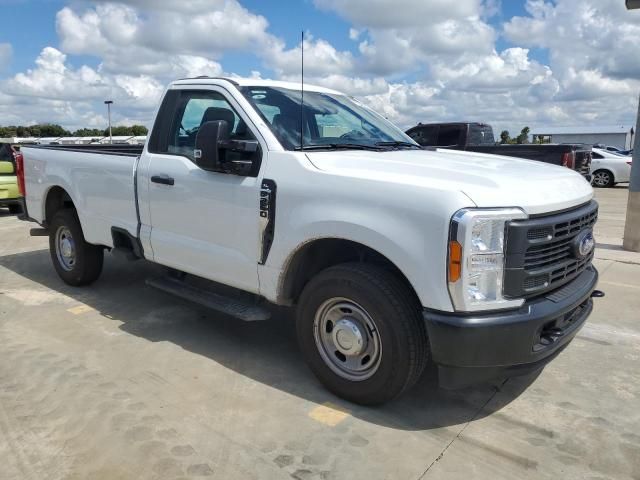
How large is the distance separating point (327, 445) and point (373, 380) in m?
0.49

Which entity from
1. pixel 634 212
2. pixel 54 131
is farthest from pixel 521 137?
pixel 634 212

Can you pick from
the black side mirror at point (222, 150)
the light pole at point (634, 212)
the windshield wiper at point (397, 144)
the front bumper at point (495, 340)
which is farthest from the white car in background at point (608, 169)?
the black side mirror at point (222, 150)

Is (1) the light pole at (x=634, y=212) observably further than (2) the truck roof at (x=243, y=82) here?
Yes

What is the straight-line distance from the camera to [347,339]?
3.44 metres

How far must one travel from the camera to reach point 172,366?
416 centimetres

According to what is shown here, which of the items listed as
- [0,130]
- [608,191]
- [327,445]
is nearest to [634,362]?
[327,445]

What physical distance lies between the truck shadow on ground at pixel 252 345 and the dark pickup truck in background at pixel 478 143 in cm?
790

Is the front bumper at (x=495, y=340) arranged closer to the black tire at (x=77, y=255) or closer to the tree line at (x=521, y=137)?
the black tire at (x=77, y=255)

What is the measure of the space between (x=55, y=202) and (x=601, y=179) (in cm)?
1860

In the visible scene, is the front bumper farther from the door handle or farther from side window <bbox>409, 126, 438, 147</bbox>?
side window <bbox>409, 126, 438, 147</bbox>

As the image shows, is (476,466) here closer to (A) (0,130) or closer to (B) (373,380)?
(B) (373,380)

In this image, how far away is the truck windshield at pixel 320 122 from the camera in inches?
157

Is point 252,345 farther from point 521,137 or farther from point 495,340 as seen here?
point 521,137

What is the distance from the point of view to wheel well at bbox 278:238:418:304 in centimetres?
357
